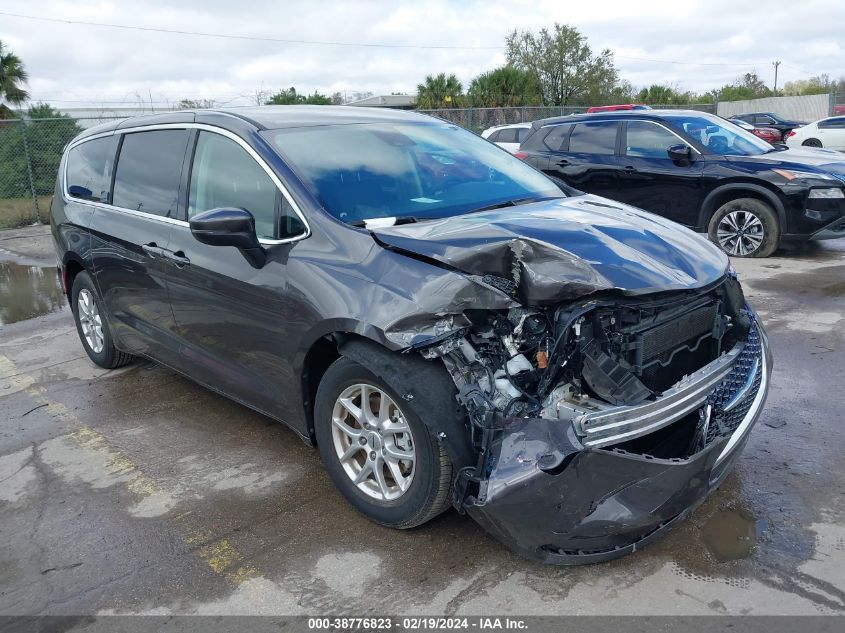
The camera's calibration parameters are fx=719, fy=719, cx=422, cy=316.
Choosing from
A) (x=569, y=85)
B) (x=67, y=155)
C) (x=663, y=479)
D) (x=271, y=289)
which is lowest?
(x=663, y=479)

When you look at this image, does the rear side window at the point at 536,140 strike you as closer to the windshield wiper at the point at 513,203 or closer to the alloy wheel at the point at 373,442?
the windshield wiper at the point at 513,203

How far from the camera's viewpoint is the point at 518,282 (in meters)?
2.89

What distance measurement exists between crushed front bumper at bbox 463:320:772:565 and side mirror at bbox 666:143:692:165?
6.46 meters

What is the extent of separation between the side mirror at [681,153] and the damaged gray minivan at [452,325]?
489 centimetres

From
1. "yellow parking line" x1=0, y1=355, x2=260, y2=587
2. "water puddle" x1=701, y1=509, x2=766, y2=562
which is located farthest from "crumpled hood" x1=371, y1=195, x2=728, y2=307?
"yellow parking line" x1=0, y1=355, x2=260, y2=587

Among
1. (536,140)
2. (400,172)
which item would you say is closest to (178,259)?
(400,172)

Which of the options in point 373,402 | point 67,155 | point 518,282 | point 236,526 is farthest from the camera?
point 67,155

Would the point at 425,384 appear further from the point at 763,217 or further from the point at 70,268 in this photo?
the point at 763,217

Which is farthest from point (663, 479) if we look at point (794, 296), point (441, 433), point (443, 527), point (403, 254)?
point (794, 296)

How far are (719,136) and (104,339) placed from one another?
726 cm

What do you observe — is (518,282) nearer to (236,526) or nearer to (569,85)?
(236,526)

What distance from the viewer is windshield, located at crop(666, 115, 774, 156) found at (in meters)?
8.56

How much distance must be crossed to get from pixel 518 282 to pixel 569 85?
1805 inches

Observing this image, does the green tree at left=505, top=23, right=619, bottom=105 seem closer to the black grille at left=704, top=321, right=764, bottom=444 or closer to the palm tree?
the palm tree
